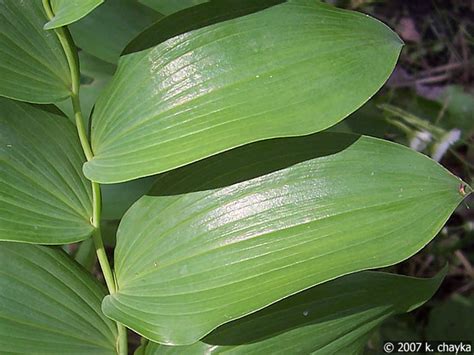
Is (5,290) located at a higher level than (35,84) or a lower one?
lower

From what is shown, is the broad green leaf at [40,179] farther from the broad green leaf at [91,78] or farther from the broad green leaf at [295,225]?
the broad green leaf at [91,78]

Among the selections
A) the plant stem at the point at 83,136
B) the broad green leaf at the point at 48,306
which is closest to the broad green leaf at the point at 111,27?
the plant stem at the point at 83,136

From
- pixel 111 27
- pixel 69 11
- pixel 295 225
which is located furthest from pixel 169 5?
pixel 295 225

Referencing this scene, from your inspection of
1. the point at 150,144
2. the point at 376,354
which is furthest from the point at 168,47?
the point at 376,354

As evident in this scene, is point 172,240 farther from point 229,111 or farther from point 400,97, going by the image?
point 400,97

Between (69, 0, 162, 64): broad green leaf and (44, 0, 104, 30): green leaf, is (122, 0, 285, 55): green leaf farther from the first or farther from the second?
(69, 0, 162, 64): broad green leaf
